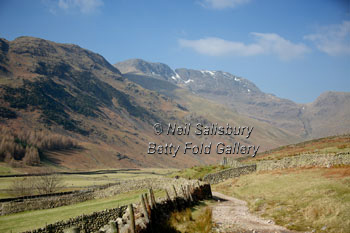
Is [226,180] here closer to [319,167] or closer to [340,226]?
[319,167]

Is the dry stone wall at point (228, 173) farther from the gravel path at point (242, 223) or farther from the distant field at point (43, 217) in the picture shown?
the gravel path at point (242, 223)

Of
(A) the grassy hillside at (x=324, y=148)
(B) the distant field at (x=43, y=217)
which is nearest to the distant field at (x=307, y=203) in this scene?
(B) the distant field at (x=43, y=217)

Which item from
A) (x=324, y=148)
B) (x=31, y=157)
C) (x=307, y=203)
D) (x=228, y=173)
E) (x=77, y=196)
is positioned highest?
(x=324, y=148)

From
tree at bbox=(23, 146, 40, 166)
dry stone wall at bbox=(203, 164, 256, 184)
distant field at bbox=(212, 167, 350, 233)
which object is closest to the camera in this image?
distant field at bbox=(212, 167, 350, 233)

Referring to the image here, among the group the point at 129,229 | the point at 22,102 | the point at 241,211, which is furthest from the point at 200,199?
the point at 22,102

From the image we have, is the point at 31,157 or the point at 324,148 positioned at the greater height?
the point at 324,148

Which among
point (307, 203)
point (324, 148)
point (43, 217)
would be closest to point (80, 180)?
point (43, 217)

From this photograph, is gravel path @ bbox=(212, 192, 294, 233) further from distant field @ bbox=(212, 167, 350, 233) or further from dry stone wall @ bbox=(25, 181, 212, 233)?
dry stone wall @ bbox=(25, 181, 212, 233)

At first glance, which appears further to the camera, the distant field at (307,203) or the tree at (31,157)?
the tree at (31,157)

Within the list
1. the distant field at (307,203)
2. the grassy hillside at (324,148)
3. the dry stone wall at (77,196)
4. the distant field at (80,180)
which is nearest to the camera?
the distant field at (307,203)

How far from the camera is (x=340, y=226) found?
12.9 metres

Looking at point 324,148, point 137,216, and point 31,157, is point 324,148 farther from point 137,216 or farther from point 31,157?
point 31,157

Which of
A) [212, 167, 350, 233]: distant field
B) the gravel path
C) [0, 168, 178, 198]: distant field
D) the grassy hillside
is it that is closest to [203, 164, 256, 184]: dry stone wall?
the grassy hillside

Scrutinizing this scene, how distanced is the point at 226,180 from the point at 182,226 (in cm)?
2960
